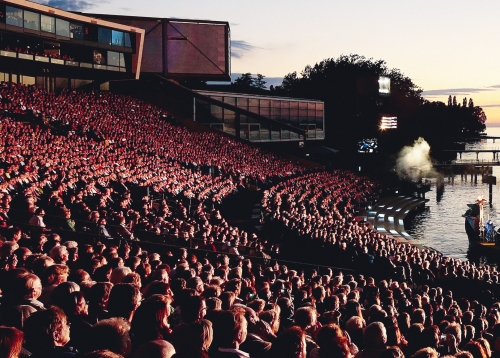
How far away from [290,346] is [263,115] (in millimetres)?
57974

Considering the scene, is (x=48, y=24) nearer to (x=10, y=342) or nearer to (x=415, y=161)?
(x=10, y=342)

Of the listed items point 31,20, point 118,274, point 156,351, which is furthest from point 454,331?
point 31,20

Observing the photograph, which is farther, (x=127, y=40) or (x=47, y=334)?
(x=127, y=40)

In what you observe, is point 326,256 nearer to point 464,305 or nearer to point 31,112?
point 464,305

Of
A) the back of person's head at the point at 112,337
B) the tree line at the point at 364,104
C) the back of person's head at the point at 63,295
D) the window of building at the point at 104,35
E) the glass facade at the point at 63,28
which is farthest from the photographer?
the tree line at the point at 364,104

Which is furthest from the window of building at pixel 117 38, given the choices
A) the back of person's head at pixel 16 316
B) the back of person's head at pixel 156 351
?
the back of person's head at pixel 156 351

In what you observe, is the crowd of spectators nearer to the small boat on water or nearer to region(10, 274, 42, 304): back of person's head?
region(10, 274, 42, 304): back of person's head

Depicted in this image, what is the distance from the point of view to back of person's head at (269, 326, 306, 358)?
424cm

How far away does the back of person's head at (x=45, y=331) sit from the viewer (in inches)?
161

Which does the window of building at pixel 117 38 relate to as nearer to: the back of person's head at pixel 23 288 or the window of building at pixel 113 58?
the window of building at pixel 113 58

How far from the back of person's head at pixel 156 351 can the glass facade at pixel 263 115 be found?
50.1 m

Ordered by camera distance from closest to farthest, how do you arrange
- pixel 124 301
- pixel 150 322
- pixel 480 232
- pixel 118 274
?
pixel 150 322, pixel 124 301, pixel 118 274, pixel 480 232

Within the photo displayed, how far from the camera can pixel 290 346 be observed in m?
4.25

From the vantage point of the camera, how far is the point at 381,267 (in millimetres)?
19125
